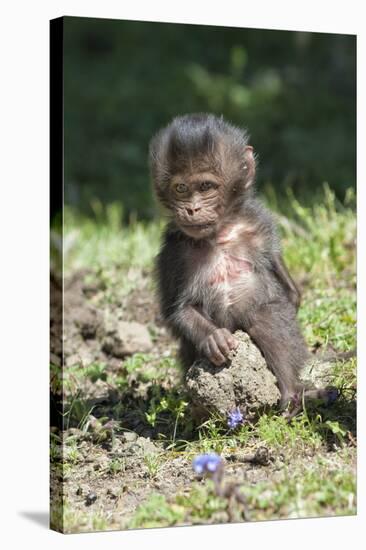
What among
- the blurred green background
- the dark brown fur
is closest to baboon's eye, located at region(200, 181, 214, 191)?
the dark brown fur

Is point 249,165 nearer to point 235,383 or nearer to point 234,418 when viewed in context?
point 235,383

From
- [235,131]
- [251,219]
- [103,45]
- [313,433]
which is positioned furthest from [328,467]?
[103,45]

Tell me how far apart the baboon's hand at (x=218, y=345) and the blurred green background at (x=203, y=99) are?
16.6 ft

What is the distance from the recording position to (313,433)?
5.77 m

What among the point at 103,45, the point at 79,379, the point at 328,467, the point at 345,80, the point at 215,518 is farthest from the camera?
the point at 103,45

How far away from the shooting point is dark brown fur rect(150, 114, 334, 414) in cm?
574

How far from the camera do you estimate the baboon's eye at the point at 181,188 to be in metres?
5.75

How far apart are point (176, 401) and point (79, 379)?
3.07ft

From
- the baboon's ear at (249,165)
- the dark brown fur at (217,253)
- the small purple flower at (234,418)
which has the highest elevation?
the baboon's ear at (249,165)

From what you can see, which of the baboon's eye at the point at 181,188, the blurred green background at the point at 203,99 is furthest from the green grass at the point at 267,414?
the blurred green background at the point at 203,99

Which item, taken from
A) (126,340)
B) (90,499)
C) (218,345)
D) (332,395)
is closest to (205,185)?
(218,345)

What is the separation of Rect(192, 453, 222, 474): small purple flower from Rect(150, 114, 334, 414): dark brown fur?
1.84 ft

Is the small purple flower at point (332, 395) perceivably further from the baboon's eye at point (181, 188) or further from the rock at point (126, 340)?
the rock at point (126, 340)

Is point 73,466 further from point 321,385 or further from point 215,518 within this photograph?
point 321,385
